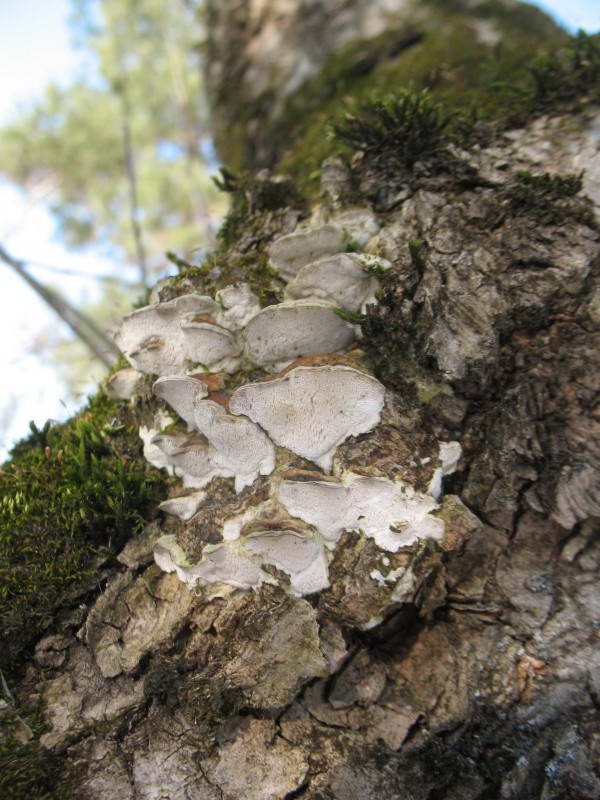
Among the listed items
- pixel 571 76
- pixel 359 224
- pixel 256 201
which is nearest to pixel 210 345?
pixel 359 224

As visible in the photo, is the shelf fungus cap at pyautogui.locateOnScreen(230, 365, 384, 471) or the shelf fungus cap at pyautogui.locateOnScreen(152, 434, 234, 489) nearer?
the shelf fungus cap at pyautogui.locateOnScreen(230, 365, 384, 471)

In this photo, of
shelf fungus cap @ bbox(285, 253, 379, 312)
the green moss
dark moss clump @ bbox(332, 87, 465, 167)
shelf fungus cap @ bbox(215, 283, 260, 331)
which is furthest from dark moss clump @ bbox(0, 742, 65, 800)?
dark moss clump @ bbox(332, 87, 465, 167)

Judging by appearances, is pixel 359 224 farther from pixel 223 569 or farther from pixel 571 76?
pixel 223 569

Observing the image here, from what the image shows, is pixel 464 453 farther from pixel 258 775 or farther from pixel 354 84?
pixel 354 84

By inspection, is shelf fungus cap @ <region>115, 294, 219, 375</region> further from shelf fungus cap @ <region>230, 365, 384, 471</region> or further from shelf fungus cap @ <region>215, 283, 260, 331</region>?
shelf fungus cap @ <region>230, 365, 384, 471</region>

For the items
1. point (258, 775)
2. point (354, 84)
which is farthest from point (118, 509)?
point (354, 84)

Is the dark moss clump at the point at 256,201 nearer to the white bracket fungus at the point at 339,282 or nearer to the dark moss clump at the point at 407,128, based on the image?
the dark moss clump at the point at 407,128

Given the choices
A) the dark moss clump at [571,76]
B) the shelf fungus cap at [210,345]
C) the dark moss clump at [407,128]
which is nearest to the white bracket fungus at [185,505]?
the shelf fungus cap at [210,345]
